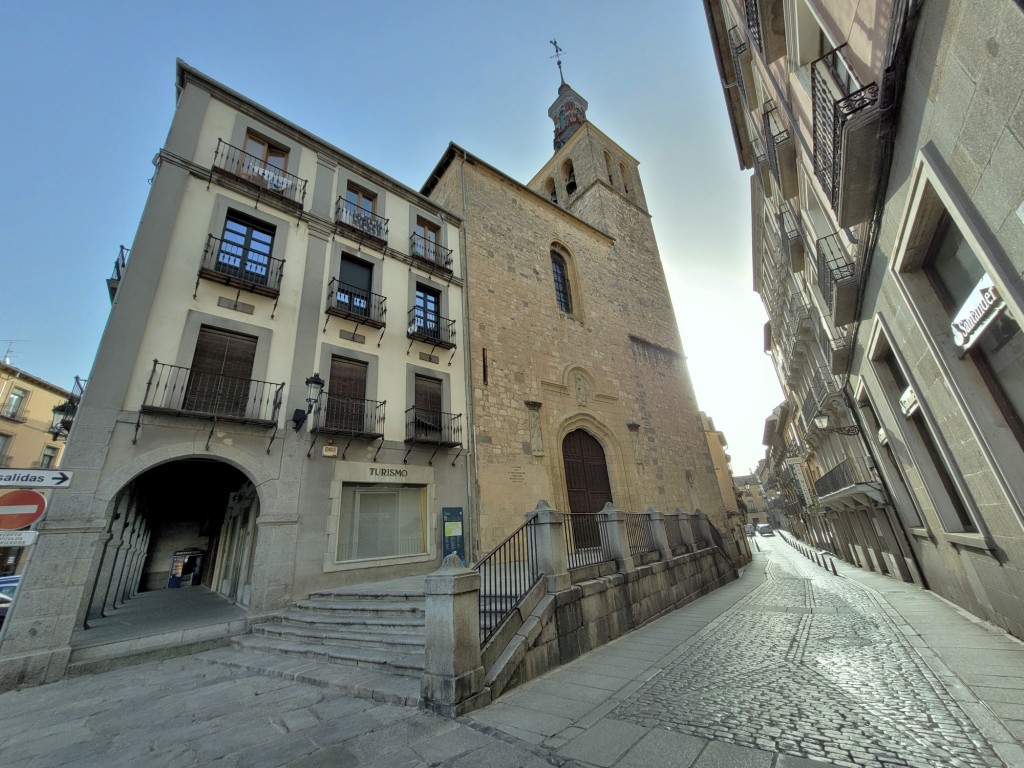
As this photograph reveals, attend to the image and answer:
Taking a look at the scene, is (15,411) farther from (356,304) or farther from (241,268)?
(356,304)

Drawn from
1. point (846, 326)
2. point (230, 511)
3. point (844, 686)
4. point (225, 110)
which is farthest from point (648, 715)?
point (225, 110)

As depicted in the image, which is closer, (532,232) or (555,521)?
(555,521)

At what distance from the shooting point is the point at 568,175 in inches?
1017

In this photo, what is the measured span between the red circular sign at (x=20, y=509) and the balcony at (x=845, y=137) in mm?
10066

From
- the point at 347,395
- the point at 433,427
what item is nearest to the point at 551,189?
the point at 433,427

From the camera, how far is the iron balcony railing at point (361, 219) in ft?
37.1

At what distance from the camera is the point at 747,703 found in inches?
143

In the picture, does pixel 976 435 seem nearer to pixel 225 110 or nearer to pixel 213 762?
pixel 213 762

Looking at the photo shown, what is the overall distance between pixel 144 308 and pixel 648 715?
1043 cm

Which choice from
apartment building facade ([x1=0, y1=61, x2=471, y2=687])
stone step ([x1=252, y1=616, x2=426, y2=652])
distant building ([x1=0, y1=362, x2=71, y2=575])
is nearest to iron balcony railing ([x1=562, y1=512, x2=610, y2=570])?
stone step ([x1=252, y1=616, x2=426, y2=652])

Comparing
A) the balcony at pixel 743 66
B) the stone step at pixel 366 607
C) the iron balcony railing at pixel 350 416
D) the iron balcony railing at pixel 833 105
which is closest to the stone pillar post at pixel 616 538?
the stone step at pixel 366 607

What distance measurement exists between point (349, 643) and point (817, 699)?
577 centimetres

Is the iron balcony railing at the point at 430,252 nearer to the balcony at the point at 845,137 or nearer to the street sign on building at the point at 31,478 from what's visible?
the street sign on building at the point at 31,478

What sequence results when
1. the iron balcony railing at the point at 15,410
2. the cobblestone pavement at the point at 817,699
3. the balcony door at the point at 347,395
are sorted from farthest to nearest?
the iron balcony railing at the point at 15,410 < the balcony door at the point at 347,395 < the cobblestone pavement at the point at 817,699
